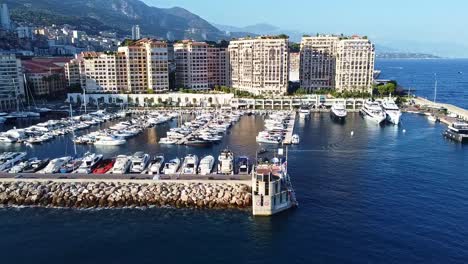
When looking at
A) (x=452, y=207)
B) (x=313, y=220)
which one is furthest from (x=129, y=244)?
(x=452, y=207)

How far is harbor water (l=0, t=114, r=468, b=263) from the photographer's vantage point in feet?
99.7

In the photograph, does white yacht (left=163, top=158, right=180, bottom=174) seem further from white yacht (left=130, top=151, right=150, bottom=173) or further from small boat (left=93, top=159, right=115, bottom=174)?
small boat (left=93, top=159, right=115, bottom=174)

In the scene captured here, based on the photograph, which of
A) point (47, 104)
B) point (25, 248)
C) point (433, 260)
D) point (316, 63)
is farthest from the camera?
point (316, 63)

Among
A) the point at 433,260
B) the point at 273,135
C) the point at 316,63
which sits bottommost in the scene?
the point at 433,260

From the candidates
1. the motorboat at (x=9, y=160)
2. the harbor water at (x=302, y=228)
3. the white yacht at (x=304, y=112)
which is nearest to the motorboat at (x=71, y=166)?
the motorboat at (x=9, y=160)

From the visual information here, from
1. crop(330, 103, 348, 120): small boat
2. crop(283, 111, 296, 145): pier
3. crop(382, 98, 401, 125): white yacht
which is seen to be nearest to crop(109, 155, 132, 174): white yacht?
crop(283, 111, 296, 145): pier

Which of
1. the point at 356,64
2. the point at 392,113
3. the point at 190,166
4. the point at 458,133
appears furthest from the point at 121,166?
the point at 356,64

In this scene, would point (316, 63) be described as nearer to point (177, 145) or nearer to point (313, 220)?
point (177, 145)

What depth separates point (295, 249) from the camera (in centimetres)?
3131

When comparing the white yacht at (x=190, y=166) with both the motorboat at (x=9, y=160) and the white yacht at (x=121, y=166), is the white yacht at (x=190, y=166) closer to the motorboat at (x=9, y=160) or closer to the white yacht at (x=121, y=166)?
the white yacht at (x=121, y=166)

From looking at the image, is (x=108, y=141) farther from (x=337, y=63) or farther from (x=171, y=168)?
(x=337, y=63)

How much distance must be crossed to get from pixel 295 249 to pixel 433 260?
387 inches

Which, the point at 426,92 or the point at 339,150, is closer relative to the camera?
the point at 339,150

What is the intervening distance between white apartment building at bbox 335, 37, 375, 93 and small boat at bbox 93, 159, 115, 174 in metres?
75.3
